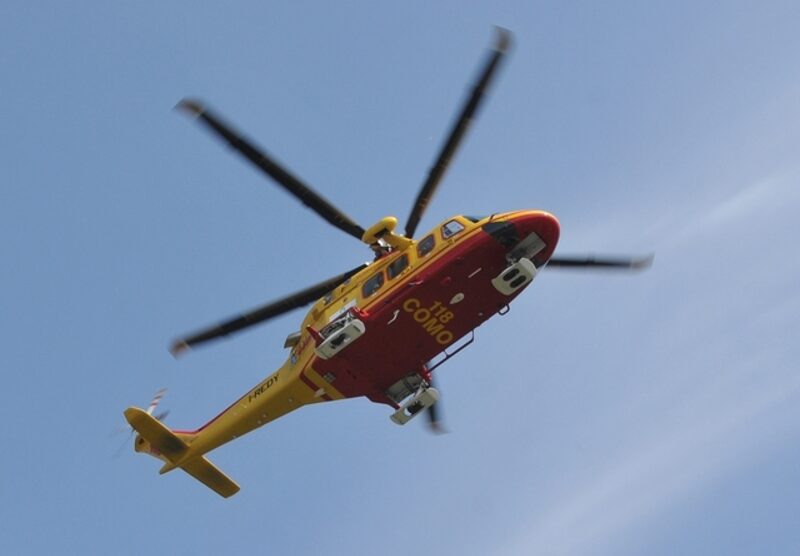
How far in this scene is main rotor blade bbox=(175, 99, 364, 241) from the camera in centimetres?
2519

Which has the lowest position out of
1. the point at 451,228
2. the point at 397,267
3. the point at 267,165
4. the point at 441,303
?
the point at 441,303

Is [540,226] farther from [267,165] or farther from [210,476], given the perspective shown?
[210,476]

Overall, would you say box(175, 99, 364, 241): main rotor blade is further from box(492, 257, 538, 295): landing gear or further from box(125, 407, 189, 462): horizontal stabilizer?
box(125, 407, 189, 462): horizontal stabilizer

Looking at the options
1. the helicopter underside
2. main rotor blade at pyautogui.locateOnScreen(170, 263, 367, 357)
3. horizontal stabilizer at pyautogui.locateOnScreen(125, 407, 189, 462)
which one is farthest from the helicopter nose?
horizontal stabilizer at pyautogui.locateOnScreen(125, 407, 189, 462)

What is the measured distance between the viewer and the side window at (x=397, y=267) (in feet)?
86.4

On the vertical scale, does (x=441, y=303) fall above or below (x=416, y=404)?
above

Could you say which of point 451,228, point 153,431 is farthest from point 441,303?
point 153,431

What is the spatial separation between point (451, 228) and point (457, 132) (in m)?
2.12

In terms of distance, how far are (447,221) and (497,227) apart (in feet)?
4.67

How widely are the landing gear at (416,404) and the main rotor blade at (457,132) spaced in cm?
364

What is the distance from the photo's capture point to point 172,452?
30.8m

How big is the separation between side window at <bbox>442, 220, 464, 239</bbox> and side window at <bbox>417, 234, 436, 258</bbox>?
0.32 metres

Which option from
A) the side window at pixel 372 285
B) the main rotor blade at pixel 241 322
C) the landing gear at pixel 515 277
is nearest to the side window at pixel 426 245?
the side window at pixel 372 285

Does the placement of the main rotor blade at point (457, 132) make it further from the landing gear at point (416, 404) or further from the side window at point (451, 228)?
the landing gear at point (416, 404)
